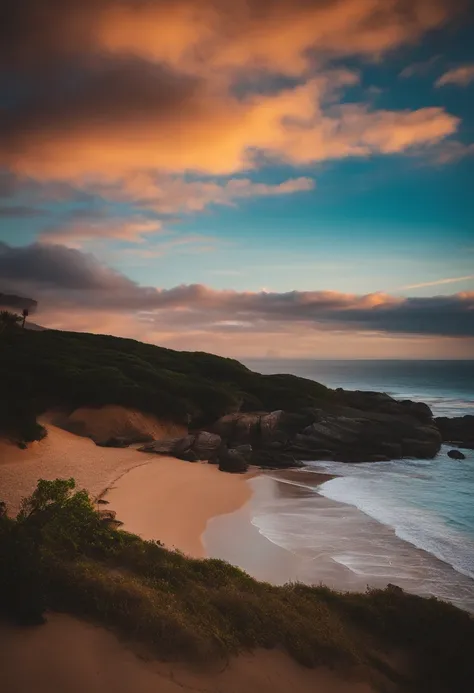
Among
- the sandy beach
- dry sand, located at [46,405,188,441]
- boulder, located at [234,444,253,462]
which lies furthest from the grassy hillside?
boulder, located at [234,444,253,462]

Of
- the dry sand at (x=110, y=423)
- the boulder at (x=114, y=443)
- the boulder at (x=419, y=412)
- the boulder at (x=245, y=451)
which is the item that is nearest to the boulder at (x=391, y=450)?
the boulder at (x=419, y=412)

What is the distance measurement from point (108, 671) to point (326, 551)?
1142 cm

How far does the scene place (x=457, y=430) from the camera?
49594 millimetres

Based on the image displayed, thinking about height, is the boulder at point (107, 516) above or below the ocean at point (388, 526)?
above

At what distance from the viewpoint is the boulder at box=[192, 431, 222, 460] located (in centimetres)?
3350

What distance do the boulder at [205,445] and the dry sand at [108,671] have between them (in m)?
26.1

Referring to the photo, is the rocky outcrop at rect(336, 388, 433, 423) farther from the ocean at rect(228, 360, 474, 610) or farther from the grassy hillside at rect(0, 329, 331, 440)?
the ocean at rect(228, 360, 474, 610)

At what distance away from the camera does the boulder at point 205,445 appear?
33.5 meters

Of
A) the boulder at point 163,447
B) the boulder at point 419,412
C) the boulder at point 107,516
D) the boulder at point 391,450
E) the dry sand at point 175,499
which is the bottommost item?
the dry sand at point 175,499

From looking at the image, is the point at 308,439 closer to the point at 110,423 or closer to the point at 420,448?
the point at 420,448

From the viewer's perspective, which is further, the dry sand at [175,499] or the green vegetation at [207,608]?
the dry sand at [175,499]

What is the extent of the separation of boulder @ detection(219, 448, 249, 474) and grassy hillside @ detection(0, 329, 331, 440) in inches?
442

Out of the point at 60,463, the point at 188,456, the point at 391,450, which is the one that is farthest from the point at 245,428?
the point at 60,463

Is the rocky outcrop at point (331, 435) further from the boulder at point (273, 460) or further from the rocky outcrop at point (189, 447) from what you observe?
the rocky outcrop at point (189, 447)
